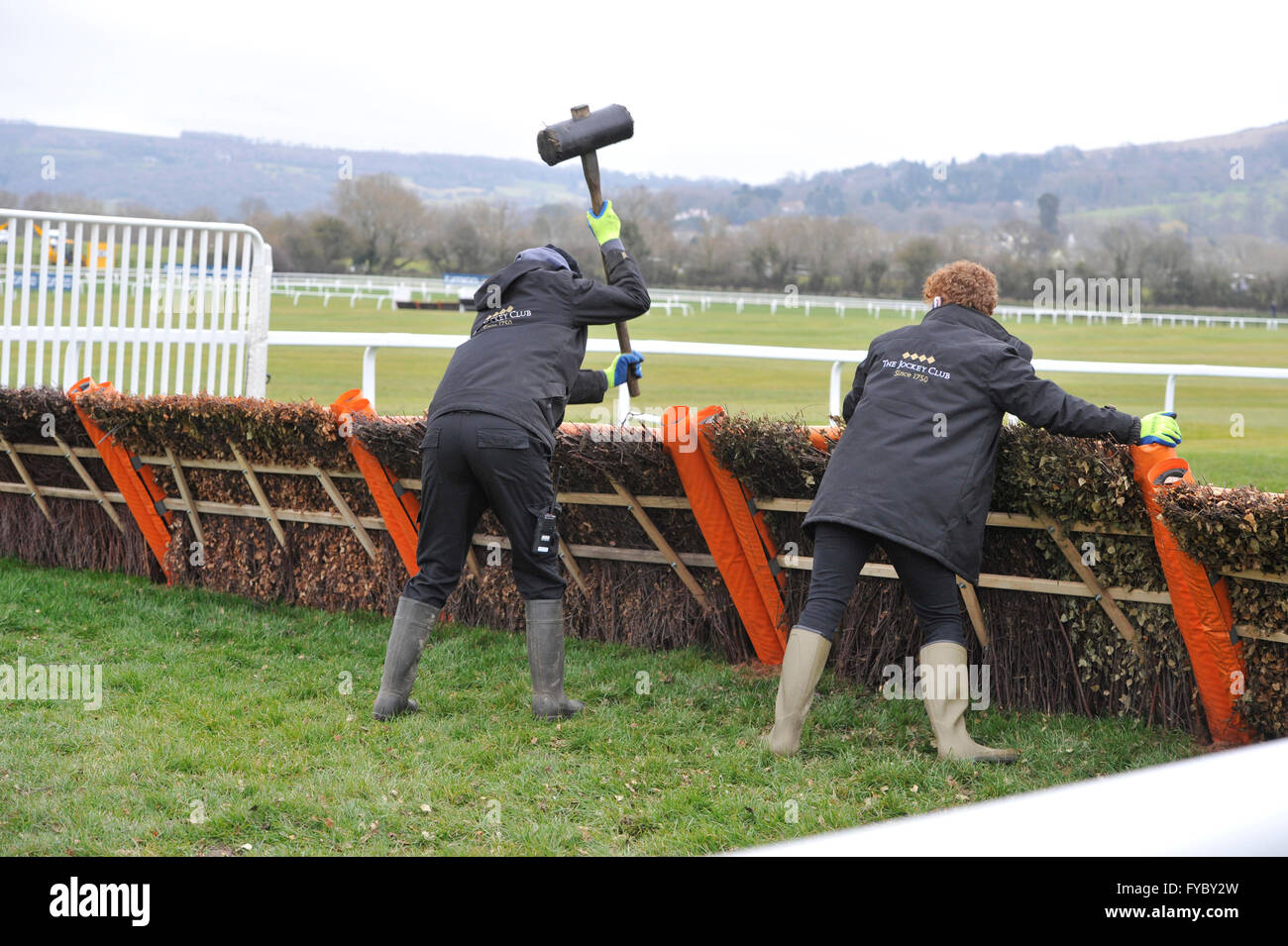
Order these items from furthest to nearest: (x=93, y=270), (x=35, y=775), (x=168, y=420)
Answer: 1. (x=93, y=270)
2. (x=168, y=420)
3. (x=35, y=775)

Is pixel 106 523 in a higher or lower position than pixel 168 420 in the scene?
lower

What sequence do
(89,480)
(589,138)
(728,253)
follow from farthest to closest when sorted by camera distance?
(728,253) → (89,480) → (589,138)

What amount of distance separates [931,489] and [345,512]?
330 centimetres

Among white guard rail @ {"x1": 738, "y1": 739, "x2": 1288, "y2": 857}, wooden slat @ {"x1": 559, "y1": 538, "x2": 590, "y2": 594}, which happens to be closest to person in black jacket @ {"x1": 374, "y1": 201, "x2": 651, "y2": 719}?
wooden slat @ {"x1": 559, "y1": 538, "x2": 590, "y2": 594}

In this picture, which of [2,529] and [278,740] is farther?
[2,529]

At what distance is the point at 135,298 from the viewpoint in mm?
8648

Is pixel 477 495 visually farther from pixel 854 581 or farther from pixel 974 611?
pixel 974 611

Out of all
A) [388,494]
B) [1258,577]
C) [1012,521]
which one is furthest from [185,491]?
[1258,577]

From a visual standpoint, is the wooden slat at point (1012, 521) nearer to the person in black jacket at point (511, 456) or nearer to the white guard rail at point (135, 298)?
the person in black jacket at point (511, 456)

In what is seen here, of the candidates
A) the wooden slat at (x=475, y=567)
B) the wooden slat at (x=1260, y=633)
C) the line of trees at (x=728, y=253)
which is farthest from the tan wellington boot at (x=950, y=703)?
the line of trees at (x=728, y=253)
